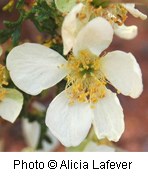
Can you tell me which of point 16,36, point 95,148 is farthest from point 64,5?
point 95,148

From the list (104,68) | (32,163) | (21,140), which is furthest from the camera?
(21,140)

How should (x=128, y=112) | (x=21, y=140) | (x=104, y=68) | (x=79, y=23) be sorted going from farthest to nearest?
(x=128, y=112) < (x=21, y=140) < (x=104, y=68) < (x=79, y=23)

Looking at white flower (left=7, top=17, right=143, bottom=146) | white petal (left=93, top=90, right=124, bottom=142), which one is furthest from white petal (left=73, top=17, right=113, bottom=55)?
white petal (left=93, top=90, right=124, bottom=142)

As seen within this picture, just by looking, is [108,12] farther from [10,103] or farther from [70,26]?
[10,103]

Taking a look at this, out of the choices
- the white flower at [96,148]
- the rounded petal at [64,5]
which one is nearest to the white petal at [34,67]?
the rounded petal at [64,5]

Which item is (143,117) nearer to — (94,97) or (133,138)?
(133,138)

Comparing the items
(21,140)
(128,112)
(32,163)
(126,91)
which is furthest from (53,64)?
(128,112)
